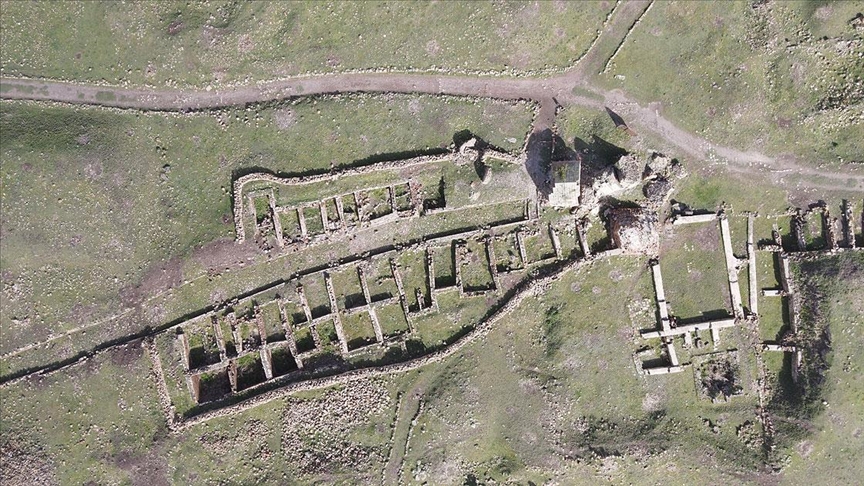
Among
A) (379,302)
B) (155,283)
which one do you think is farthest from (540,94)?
(155,283)

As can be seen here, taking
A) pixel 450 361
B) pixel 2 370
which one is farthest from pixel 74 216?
pixel 450 361

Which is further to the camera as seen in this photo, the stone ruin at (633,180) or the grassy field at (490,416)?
the grassy field at (490,416)

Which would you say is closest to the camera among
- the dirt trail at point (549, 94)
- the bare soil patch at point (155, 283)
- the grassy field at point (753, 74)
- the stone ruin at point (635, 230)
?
the stone ruin at point (635, 230)

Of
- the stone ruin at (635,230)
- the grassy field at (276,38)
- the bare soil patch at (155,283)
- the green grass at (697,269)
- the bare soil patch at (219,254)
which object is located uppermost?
the grassy field at (276,38)

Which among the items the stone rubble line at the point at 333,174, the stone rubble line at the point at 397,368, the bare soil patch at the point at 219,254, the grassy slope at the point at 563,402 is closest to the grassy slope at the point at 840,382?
the grassy slope at the point at 563,402

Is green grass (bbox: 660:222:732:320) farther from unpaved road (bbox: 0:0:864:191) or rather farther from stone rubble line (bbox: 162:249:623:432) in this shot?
unpaved road (bbox: 0:0:864:191)

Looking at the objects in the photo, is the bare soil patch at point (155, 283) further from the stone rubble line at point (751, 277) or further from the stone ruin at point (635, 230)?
the stone rubble line at point (751, 277)
